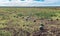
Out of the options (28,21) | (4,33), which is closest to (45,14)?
(28,21)

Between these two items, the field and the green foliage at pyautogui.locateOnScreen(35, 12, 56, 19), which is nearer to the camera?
the field

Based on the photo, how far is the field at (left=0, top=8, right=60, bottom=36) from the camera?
1520 mm

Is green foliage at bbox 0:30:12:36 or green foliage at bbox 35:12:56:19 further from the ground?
green foliage at bbox 35:12:56:19

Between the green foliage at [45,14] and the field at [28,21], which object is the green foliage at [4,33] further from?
the green foliage at [45,14]

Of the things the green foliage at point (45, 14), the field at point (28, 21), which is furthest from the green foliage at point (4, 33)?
the green foliage at point (45, 14)

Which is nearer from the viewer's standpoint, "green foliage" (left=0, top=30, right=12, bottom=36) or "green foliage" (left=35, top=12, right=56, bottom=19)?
"green foliage" (left=0, top=30, right=12, bottom=36)

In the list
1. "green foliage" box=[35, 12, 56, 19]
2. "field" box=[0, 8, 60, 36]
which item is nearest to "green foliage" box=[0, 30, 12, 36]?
"field" box=[0, 8, 60, 36]

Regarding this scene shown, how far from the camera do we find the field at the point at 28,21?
1520mm

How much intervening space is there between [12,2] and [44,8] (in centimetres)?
40

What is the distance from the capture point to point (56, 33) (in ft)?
4.98

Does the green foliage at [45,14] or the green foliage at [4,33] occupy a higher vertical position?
the green foliage at [45,14]

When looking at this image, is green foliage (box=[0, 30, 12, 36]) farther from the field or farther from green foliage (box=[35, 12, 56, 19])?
green foliage (box=[35, 12, 56, 19])

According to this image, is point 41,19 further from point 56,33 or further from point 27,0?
point 27,0

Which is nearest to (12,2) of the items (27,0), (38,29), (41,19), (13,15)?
(27,0)
